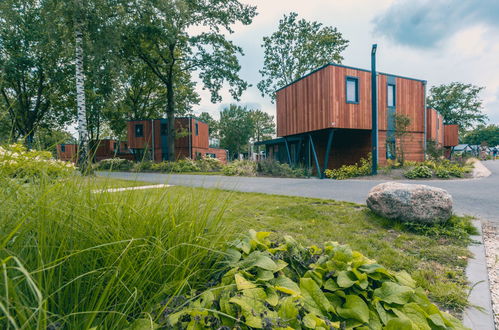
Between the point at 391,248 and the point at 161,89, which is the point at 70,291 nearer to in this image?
the point at 391,248

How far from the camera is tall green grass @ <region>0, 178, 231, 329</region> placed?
0.83m

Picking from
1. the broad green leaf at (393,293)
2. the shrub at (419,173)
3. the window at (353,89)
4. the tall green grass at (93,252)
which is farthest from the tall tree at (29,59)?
the shrub at (419,173)

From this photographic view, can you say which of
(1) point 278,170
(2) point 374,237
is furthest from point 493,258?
(1) point 278,170

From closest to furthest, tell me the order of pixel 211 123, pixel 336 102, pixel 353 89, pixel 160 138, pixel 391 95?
pixel 336 102, pixel 353 89, pixel 391 95, pixel 160 138, pixel 211 123

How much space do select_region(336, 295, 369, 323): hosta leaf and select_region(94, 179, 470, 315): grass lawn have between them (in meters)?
0.77

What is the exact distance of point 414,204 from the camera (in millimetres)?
3449

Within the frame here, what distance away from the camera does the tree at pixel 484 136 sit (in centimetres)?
4969

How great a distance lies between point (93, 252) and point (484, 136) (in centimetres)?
7167

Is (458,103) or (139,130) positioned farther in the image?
(458,103)

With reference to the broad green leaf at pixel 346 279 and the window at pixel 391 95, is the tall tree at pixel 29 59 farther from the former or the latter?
the window at pixel 391 95

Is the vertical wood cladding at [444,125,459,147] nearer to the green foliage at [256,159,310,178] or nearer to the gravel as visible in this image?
the green foliage at [256,159,310,178]

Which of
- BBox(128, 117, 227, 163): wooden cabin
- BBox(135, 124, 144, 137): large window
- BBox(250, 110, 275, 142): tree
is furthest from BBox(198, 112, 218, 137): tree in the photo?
BBox(135, 124, 144, 137): large window

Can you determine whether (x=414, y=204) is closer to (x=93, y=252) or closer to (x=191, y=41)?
(x=93, y=252)

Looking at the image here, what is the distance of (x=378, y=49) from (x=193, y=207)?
1336cm
